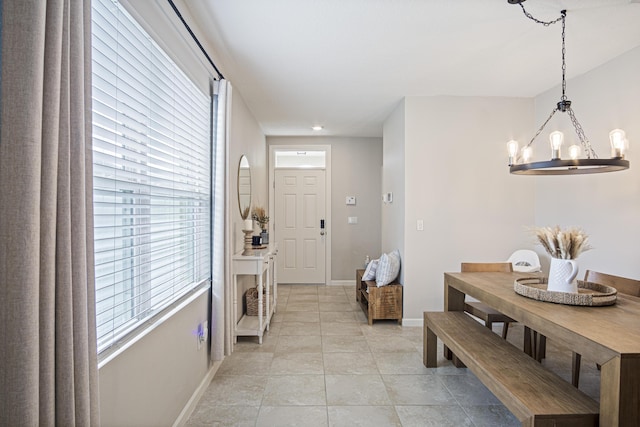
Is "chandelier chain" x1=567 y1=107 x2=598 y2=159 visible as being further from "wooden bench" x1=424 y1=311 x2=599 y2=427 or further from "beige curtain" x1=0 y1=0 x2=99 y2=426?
"beige curtain" x1=0 y1=0 x2=99 y2=426

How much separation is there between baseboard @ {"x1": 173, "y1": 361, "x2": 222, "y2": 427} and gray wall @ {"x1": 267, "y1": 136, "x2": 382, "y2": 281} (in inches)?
141

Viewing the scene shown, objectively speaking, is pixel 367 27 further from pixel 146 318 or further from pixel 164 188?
pixel 146 318

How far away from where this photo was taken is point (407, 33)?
250 centimetres

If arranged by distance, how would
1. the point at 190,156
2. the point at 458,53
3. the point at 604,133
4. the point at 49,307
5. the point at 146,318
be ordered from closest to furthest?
the point at 49,307 → the point at 146,318 → the point at 190,156 → the point at 458,53 → the point at 604,133

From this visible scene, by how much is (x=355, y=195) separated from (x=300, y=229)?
1109mm

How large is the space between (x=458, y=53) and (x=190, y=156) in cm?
219

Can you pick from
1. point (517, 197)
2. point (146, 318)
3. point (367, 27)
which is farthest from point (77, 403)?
point (517, 197)

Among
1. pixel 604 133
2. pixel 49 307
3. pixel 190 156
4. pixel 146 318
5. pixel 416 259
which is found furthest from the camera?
pixel 416 259

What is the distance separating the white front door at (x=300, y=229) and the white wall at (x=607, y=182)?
3523 millimetres

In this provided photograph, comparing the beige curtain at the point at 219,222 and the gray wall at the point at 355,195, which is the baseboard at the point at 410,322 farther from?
the gray wall at the point at 355,195

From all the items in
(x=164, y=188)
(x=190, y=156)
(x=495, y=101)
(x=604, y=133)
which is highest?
(x=495, y=101)

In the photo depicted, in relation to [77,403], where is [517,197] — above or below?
above

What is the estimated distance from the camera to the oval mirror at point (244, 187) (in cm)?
390

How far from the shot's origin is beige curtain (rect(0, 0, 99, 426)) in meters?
0.76
